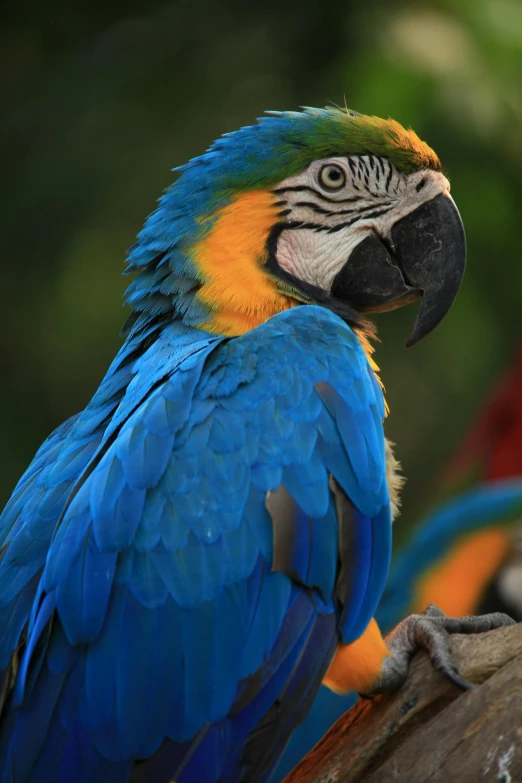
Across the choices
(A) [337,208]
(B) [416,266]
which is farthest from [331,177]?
(B) [416,266]

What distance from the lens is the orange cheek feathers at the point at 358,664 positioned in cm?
161

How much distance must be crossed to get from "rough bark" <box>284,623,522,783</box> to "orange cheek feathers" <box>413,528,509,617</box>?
1.52 m

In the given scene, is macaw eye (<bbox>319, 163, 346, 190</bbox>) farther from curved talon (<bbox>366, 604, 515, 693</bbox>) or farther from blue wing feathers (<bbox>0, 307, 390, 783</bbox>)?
curved talon (<bbox>366, 604, 515, 693</bbox>)

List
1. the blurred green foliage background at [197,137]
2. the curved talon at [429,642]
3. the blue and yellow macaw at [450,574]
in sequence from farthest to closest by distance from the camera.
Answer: the blurred green foliage background at [197,137]
the blue and yellow macaw at [450,574]
the curved talon at [429,642]

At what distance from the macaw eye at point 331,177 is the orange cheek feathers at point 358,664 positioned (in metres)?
0.96

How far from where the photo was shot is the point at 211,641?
56.9 inches

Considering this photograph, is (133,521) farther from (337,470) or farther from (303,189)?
(303,189)

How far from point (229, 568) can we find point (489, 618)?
610 millimetres

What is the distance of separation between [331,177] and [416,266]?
0.27m

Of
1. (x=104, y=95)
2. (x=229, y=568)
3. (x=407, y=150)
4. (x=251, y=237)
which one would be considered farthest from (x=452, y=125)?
(x=229, y=568)

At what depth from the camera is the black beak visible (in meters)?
1.94

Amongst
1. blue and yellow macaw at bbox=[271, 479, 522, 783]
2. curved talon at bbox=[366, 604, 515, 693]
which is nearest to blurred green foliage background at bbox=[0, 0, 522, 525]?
blue and yellow macaw at bbox=[271, 479, 522, 783]

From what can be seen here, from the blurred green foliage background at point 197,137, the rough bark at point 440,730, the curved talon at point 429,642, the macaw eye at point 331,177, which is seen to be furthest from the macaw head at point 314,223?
the blurred green foliage background at point 197,137

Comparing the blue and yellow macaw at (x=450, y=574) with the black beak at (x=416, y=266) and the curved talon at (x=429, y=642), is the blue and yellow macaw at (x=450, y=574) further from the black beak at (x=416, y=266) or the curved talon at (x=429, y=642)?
the black beak at (x=416, y=266)
